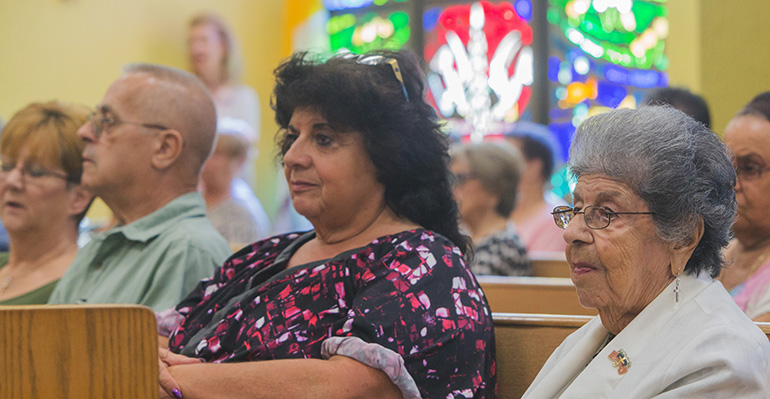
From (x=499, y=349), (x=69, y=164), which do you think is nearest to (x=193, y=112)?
(x=69, y=164)

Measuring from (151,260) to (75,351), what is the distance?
0.88m

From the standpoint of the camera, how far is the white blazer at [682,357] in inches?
50.4

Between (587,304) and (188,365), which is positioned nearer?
(587,304)

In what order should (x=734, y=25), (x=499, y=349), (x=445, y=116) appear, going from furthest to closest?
(x=445, y=116), (x=734, y=25), (x=499, y=349)

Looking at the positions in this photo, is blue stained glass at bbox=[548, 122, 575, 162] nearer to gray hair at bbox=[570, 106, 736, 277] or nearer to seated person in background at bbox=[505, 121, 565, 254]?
seated person in background at bbox=[505, 121, 565, 254]

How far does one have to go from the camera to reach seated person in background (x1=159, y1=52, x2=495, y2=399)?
1.74 metres

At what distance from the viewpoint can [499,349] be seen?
6.46 feet

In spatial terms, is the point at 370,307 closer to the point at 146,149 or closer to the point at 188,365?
the point at 188,365

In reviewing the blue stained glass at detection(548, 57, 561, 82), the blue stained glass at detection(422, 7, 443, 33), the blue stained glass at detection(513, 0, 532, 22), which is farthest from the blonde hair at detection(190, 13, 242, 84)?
the blue stained glass at detection(548, 57, 561, 82)

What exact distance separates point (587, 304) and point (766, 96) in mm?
1037

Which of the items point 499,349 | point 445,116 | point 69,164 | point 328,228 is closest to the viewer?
point 499,349

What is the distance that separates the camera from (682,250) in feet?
4.73

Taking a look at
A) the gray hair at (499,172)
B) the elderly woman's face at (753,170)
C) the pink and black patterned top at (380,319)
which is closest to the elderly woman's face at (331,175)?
the pink and black patterned top at (380,319)

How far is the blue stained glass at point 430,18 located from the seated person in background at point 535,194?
3.11 metres
